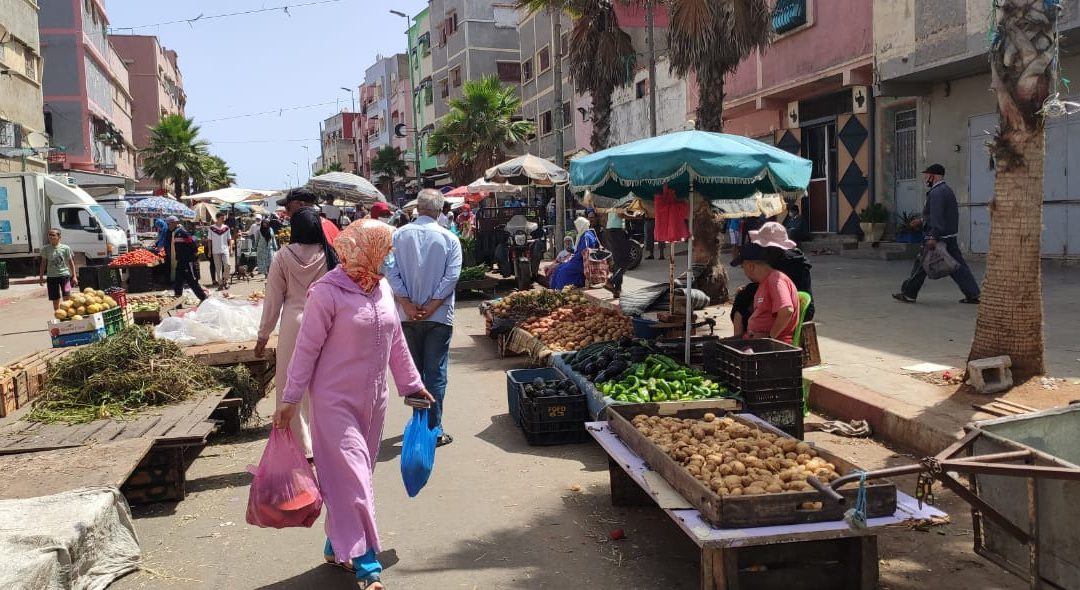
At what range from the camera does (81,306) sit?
9672 mm

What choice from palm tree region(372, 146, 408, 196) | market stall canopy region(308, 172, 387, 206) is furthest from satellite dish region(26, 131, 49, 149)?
palm tree region(372, 146, 408, 196)

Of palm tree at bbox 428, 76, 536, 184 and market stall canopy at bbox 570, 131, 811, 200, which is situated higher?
palm tree at bbox 428, 76, 536, 184

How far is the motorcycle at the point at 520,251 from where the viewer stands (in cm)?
1689

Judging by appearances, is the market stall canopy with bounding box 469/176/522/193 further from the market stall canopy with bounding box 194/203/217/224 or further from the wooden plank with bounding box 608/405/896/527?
the wooden plank with bounding box 608/405/896/527

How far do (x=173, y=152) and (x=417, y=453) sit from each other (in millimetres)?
52205

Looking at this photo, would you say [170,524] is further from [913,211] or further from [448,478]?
[913,211]

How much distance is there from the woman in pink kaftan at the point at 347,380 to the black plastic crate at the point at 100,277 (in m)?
16.7

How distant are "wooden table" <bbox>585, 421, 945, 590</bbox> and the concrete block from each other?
10.5 feet

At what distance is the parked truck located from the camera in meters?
24.5

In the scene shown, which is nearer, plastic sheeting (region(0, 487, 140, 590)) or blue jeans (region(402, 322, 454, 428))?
plastic sheeting (region(0, 487, 140, 590))

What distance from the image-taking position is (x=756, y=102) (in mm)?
22297

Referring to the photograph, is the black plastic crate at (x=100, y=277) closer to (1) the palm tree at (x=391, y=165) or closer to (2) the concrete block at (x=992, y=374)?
(2) the concrete block at (x=992, y=374)

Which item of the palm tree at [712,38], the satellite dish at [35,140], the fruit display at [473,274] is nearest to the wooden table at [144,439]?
the palm tree at [712,38]

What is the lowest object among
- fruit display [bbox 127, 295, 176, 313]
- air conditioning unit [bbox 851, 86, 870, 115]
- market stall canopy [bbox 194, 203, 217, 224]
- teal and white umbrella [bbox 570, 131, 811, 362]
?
fruit display [bbox 127, 295, 176, 313]
